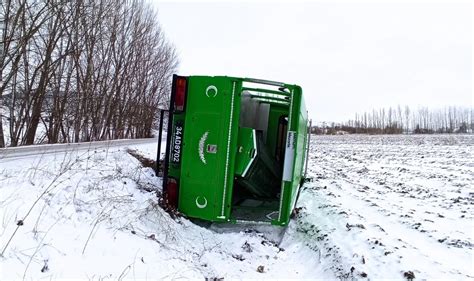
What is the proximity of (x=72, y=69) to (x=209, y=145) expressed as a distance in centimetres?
1341

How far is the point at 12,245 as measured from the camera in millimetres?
3191

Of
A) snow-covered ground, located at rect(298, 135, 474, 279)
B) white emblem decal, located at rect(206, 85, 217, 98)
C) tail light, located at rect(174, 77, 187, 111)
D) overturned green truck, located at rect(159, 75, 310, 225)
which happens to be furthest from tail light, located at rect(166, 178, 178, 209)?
snow-covered ground, located at rect(298, 135, 474, 279)

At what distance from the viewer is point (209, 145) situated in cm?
578

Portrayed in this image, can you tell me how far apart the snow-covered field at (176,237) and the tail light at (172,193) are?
263 millimetres

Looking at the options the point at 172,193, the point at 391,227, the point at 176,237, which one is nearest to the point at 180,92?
the point at 172,193

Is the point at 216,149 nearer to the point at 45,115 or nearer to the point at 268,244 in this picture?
the point at 268,244

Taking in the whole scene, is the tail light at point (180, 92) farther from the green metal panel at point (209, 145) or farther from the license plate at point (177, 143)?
the license plate at point (177, 143)

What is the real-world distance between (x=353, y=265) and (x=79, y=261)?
10.2 feet

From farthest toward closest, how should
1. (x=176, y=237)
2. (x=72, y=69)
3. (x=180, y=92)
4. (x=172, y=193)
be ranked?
(x=72, y=69)
(x=172, y=193)
(x=180, y=92)
(x=176, y=237)

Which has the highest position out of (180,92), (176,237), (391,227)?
(180,92)

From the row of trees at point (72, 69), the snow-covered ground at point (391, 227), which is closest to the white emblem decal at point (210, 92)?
the snow-covered ground at point (391, 227)

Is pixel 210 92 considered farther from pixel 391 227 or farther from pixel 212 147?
pixel 391 227

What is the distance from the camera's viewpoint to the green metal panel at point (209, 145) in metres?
5.69

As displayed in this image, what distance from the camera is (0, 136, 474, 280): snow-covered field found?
11.4 ft
